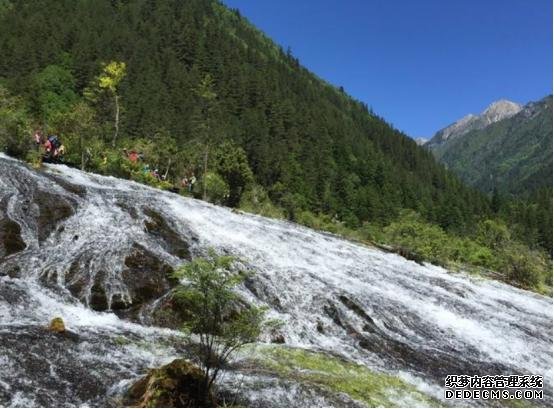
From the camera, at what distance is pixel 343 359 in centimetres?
1587

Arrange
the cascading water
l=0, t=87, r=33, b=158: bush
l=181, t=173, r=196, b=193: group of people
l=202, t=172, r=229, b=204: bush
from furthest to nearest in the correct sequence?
l=181, t=173, r=196, b=193: group of people, l=202, t=172, r=229, b=204: bush, l=0, t=87, r=33, b=158: bush, the cascading water

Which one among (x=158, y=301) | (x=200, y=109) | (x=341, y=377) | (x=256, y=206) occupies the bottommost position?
(x=341, y=377)

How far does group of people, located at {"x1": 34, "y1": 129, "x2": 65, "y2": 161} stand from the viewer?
38344mm

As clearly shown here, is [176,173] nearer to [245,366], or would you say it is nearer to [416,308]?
[416,308]

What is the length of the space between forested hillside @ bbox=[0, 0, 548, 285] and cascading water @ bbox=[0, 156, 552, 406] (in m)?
14.2

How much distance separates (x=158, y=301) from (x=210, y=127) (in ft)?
243

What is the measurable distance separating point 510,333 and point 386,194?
320ft

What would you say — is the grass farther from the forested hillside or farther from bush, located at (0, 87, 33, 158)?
bush, located at (0, 87, 33, 158)

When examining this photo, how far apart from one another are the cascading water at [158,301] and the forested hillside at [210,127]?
1418cm

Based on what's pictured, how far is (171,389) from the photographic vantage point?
10.9 meters

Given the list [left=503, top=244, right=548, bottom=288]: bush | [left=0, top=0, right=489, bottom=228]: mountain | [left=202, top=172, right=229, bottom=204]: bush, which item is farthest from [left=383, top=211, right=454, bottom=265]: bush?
[left=0, top=0, right=489, bottom=228]: mountain

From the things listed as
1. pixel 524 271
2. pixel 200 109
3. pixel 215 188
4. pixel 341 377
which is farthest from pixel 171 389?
pixel 200 109

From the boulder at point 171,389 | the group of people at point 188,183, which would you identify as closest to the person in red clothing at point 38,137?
the group of people at point 188,183

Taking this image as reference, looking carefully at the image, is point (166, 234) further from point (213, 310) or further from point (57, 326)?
point (213, 310)
